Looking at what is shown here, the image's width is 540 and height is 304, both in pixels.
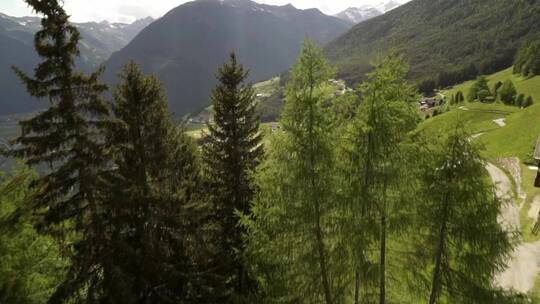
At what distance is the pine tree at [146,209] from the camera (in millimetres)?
14383

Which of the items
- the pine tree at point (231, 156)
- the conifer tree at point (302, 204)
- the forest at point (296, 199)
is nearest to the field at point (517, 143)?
the forest at point (296, 199)

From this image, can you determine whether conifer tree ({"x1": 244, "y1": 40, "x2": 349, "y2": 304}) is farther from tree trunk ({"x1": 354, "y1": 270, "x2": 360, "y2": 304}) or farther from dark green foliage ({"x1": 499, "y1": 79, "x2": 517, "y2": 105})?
dark green foliage ({"x1": 499, "y1": 79, "x2": 517, "y2": 105})

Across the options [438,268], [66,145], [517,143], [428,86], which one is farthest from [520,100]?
[66,145]

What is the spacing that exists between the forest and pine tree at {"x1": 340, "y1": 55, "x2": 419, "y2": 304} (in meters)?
0.05

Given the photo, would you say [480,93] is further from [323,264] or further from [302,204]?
[302,204]

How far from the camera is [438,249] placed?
1331 centimetres

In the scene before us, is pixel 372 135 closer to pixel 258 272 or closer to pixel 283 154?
pixel 283 154

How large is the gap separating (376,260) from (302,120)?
6.39 m

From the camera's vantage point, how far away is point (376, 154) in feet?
42.8

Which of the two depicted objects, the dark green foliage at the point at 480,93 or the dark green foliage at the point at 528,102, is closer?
the dark green foliage at the point at 528,102

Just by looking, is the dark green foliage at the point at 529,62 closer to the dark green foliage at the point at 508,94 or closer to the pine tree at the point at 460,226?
the dark green foliage at the point at 508,94

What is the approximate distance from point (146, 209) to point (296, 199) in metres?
6.21

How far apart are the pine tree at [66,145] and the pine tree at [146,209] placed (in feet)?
2.49

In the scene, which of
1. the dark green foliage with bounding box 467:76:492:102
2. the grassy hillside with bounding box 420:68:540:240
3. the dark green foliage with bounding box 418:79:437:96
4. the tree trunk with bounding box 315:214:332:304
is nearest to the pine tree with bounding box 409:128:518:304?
the grassy hillside with bounding box 420:68:540:240
